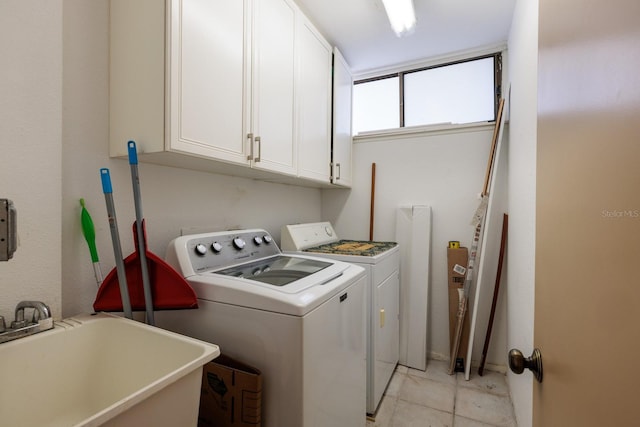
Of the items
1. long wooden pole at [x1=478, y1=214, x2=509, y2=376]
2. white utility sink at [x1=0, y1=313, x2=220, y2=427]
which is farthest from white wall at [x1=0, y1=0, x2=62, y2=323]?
long wooden pole at [x1=478, y1=214, x2=509, y2=376]

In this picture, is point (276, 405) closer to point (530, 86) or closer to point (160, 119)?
point (160, 119)

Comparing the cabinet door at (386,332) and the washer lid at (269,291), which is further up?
the washer lid at (269,291)

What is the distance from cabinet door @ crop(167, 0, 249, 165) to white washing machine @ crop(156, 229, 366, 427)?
1.54 feet

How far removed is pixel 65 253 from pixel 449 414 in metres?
2.27

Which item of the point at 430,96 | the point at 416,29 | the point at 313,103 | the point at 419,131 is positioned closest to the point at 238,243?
the point at 313,103

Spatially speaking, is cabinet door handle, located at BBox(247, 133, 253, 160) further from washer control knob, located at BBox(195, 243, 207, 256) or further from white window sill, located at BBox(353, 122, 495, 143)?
white window sill, located at BBox(353, 122, 495, 143)

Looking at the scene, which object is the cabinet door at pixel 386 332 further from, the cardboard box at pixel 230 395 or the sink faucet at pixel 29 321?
the sink faucet at pixel 29 321

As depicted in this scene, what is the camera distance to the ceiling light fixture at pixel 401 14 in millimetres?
1855

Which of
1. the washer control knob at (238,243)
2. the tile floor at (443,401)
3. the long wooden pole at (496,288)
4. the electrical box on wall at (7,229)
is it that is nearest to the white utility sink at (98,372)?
the electrical box on wall at (7,229)

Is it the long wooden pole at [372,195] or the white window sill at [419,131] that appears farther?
the long wooden pole at [372,195]

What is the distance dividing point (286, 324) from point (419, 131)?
2.20 m

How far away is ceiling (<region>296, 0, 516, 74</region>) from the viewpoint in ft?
6.53

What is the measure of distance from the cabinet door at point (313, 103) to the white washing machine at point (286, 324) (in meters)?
0.85

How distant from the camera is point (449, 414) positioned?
1907 millimetres
